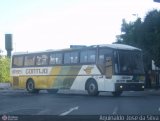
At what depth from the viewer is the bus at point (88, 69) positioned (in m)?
28.7

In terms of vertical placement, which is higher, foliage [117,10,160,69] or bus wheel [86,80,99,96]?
foliage [117,10,160,69]

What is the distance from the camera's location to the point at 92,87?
29656 mm

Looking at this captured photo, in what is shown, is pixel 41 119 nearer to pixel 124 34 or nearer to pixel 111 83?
pixel 111 83

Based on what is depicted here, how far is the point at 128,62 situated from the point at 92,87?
2510 mm

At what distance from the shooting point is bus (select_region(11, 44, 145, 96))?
28.7m

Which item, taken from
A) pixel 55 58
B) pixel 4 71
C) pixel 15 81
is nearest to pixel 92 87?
pixel 55 58

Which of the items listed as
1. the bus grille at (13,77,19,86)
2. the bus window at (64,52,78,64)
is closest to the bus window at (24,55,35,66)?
the bus grille at (13,77,19,86)

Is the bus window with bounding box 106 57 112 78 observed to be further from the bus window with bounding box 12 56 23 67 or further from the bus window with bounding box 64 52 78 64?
the bus window with bounding box 12 56 23 67

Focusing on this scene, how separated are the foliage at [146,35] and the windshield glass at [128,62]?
3.03 m

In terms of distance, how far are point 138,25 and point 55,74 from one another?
811 centimetres

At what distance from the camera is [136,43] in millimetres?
35250

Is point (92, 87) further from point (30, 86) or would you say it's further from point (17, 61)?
point (17, 61)

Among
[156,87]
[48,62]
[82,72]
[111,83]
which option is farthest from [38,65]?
[156,87]

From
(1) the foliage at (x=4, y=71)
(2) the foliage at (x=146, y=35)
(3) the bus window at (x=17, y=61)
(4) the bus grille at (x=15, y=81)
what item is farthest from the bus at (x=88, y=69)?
(1) the foliage at (x=4, y=71)
